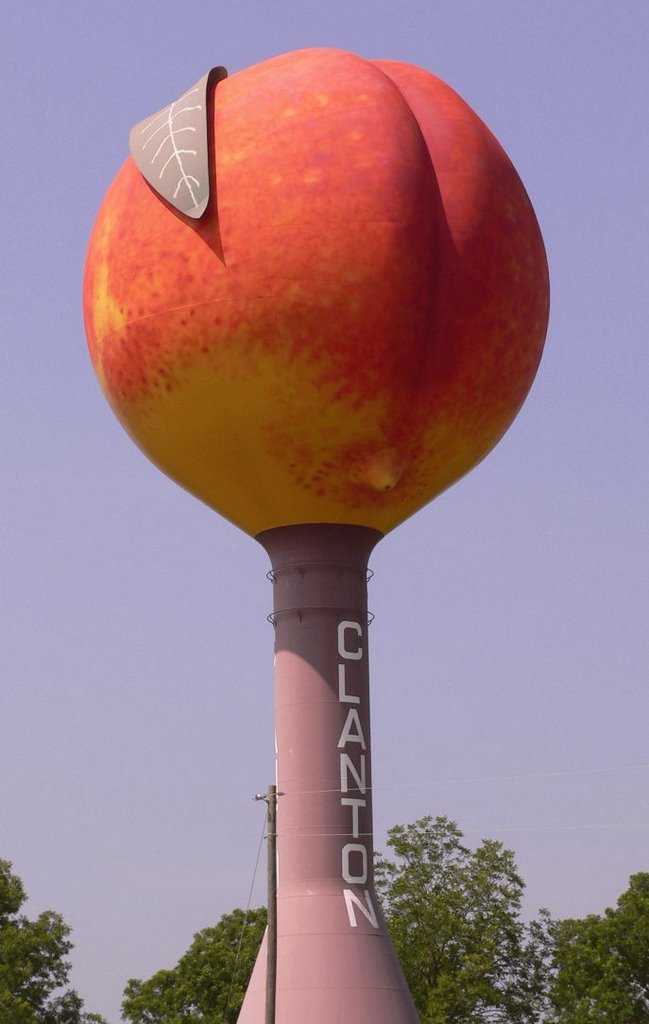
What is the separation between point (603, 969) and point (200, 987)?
10.8 meters

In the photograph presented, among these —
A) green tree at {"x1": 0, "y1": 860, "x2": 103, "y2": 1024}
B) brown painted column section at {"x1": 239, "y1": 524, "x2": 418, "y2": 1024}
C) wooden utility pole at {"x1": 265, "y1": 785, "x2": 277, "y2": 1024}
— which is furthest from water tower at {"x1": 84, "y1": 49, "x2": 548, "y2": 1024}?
green tree at {"x1": 0, "y1": 860, "x2": 103, "y2": 1024}

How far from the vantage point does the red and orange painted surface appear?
23.7 meters

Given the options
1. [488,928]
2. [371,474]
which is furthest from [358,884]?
[488,928]

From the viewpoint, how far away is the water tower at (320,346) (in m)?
23.7

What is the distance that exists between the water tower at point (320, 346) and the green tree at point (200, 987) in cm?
2345

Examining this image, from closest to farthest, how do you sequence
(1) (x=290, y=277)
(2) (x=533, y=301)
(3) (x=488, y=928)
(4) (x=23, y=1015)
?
(1) (x=290, y=277) → (2) (x=533, y=301) → (4) (x=23, y=1015) → (3) (x=488, y=928)

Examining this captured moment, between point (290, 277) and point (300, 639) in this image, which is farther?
point (300, 639)

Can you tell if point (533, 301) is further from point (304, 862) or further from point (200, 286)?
point (304, 862)

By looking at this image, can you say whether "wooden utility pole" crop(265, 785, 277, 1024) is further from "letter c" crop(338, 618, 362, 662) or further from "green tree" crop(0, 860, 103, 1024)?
"green tree" crop(0, 860, 103, 1024)

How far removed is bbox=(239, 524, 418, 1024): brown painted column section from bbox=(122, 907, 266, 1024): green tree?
23189 millimetres

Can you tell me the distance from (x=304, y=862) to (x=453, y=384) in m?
6.87

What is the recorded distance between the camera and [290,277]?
2358cm

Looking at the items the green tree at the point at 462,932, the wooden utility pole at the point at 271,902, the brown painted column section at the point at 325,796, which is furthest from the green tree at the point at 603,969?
the wooden utility pole at the point at 271,902

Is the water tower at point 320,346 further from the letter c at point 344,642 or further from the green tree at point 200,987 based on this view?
the green tree at point 200,987
